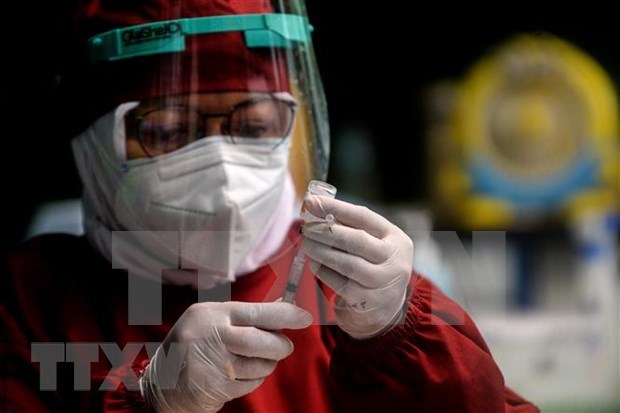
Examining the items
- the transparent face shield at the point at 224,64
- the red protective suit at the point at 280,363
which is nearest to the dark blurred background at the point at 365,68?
the transparent face shield at the point at 224,64

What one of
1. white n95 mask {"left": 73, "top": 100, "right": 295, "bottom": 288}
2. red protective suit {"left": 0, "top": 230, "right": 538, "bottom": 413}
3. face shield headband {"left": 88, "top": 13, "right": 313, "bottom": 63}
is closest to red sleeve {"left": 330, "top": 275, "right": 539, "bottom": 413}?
red protective suit {"left": 0, "top": 230, "right": 538, "bottom": 413}

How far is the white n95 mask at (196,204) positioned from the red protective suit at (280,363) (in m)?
0.03

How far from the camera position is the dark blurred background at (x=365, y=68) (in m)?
1.01

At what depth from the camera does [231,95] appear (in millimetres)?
831

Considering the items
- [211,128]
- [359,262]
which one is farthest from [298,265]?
[211,128]

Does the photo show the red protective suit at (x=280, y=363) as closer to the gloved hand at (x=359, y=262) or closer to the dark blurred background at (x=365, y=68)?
the gloved hand at (x=359, y=262)

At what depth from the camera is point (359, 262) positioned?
0.70m

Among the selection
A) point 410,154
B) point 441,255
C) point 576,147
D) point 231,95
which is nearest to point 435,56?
point 410,154

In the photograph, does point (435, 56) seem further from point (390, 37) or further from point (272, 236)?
point (272, 236)

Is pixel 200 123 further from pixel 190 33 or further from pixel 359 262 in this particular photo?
pixel 359 262

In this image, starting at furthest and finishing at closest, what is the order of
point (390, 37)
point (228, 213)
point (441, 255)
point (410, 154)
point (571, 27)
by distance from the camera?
point (410, 154)
point (571, 27)
point (390, 37)
point (441, 255)
point (228, 213)

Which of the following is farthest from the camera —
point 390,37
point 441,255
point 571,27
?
point 571,27

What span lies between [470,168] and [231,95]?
82.5 inches

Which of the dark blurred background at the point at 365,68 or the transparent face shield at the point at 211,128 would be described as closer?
the transparent face shield at the point at 211,128
